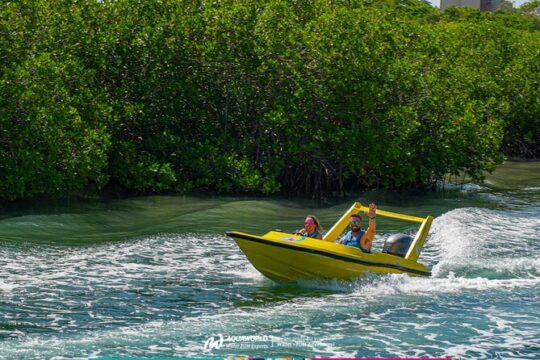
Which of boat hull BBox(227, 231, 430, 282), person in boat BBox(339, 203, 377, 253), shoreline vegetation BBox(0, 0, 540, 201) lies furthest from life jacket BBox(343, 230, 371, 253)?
shoreline vegetation BBox(0, 0, 540, 201)

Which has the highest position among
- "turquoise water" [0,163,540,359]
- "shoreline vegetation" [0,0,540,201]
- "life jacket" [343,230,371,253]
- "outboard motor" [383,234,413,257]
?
"shoreline vegetation" [0,0,540,201]

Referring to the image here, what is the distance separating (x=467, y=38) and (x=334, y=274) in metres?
31.2

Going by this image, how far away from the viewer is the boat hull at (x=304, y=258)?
15164mm

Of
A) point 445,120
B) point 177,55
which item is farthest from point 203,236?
point 445,120

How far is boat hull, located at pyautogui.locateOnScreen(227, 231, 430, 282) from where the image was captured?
1516 cm

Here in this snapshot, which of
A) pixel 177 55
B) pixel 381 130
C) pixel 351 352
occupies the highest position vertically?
pixel 177 55

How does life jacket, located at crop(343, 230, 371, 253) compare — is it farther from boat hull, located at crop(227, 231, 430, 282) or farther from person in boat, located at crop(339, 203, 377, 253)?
boat hull, located at crop(227, 231, 430, 282)

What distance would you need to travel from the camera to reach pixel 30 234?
20250 millimetres

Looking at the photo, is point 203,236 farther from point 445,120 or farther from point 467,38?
point 467,38
